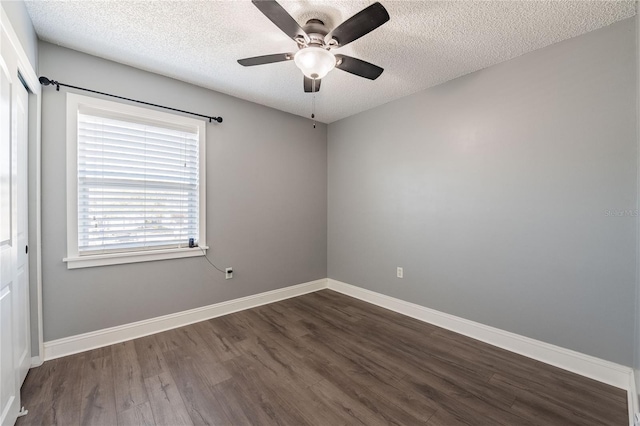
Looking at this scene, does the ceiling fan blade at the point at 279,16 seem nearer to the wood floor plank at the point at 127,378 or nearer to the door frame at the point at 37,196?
the door frame at the point at 37,196

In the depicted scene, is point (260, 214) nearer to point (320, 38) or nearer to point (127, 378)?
point (127, 378)

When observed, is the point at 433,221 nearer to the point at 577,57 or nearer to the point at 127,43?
the point at 577,57

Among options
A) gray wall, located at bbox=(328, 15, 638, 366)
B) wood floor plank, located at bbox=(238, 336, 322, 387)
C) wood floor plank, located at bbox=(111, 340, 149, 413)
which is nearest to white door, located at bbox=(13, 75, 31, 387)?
wood floor plank, located at bbox=(111, 340, 149, 413)

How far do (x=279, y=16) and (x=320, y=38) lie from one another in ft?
1.29

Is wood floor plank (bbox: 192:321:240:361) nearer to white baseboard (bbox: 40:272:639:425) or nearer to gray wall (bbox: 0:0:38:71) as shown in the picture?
white baseboard (bbox: 40:272:639:425)

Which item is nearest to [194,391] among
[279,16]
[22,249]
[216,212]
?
[22,249]

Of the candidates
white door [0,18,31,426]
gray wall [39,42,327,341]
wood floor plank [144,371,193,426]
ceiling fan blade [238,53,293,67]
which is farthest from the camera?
gray wall [39,42,327,341]

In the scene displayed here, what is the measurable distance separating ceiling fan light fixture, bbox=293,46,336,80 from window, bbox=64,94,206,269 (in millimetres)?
1621

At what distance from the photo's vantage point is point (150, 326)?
2559 mm

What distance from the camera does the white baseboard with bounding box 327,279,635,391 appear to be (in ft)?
6.12

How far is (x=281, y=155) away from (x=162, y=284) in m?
2.08

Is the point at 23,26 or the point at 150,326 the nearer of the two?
the point at 23,26

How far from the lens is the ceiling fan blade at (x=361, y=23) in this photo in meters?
1.38

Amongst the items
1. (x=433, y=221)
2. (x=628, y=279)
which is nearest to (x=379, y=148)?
(x=433, y=221)
